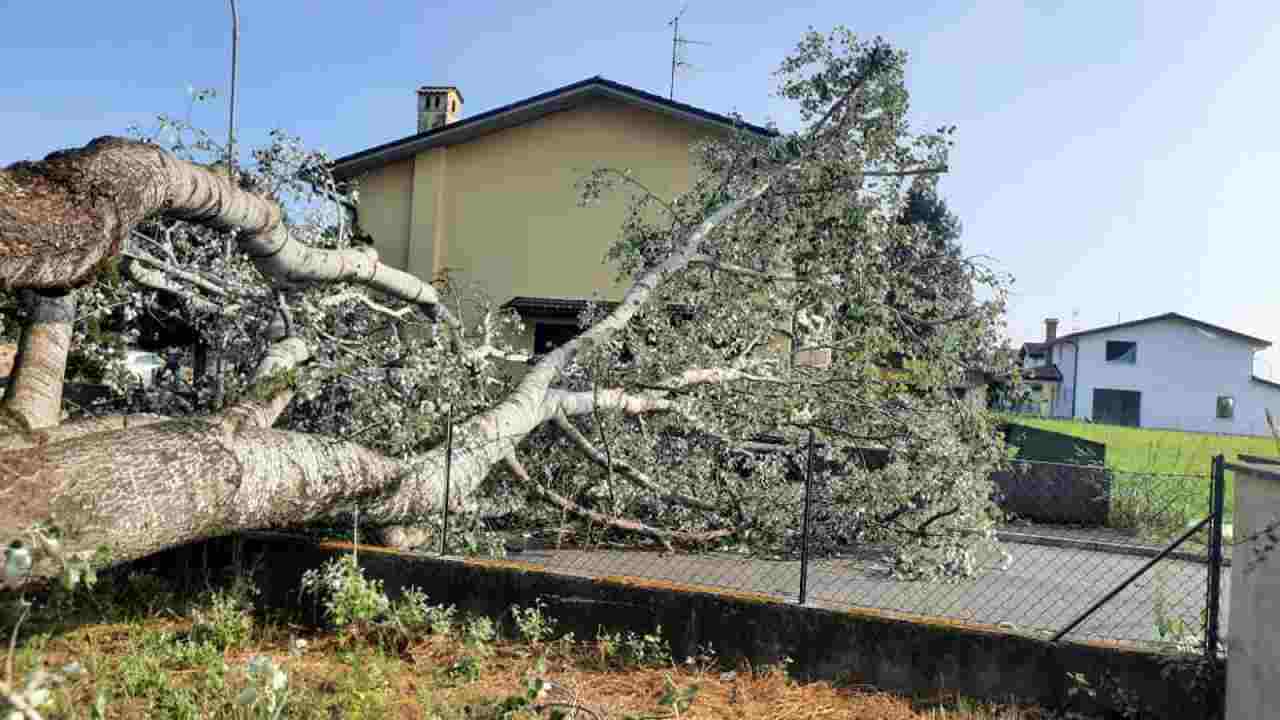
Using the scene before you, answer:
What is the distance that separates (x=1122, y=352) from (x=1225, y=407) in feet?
17.4

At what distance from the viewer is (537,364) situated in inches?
300

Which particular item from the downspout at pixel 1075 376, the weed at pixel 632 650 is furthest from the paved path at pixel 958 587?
the downspout at pixel 1075 376

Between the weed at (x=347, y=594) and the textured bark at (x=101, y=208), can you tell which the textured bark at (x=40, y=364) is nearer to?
the textured bark at (x=101, y=208)

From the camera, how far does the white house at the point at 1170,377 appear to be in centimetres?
4459

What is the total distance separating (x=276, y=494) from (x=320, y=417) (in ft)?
7.05

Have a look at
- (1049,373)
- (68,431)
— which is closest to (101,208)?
(68,431)

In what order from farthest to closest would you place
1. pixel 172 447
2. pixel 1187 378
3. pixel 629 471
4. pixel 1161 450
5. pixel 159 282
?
pixel 1187 378, pixel 1161 450, pixel 629 471, pixel 159 282, pixel 172 447

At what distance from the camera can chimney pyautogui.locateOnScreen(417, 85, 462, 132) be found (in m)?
17.6

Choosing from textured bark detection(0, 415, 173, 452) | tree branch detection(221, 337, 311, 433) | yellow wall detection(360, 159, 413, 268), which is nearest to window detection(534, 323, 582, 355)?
yellow wall detection(360, 159, 413, 268)

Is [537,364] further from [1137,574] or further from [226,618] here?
[1137,574]

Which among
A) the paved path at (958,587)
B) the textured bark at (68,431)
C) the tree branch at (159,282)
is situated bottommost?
the paved path at (958,587)

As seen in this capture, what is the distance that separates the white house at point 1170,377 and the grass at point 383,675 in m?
45.9

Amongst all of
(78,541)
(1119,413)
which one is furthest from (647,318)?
(1119,413)

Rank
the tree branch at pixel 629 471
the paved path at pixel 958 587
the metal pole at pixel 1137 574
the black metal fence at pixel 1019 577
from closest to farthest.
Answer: the metal pole at pixel 1137 574 → the black metal fence at pixel 1019 577 → the paved path at pixel 958 587 → the tree branch at pixel 629 471
